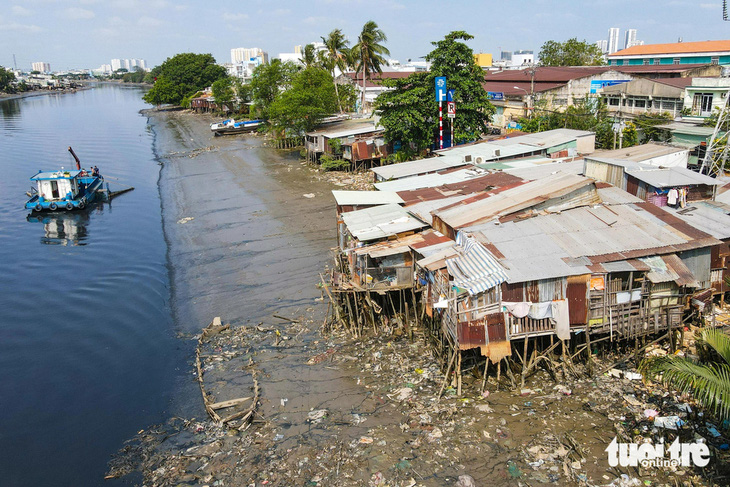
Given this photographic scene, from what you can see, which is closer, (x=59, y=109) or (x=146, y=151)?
(x=146, y=151)

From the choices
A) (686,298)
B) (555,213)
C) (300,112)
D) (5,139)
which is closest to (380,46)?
(300,112)

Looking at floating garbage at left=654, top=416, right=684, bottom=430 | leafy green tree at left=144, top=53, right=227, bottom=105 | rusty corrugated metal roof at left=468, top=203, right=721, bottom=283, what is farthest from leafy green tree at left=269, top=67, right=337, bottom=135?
leafy green tree at left=144, top=53, right=227, bottom=105

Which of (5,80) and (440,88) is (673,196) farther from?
(5,80)

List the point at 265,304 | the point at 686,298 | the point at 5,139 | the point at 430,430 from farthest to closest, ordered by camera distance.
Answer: the point at 5,139
the point at 265,304
the point at 686,298
the point at 430,430

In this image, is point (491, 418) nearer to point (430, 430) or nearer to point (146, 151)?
point (430, 430)

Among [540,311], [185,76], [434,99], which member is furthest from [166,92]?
[540,311]

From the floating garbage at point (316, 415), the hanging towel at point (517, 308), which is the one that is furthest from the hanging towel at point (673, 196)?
the floating garbage at point (316, 415)
